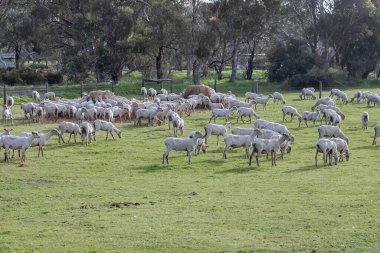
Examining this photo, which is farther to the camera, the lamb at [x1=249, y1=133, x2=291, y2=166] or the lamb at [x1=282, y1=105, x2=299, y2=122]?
the lamb at [x1=282, y1=105, x2=299, y2=122]

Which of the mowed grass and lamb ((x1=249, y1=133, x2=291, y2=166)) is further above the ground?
lamb ((x1=249, y1=133, x2=291, y2=166))

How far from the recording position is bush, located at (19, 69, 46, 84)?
73.8 metres

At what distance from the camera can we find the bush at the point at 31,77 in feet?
242

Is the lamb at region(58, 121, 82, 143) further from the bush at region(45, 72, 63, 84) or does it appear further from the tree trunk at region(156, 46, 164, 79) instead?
the bush at region(45, 72, 63, 84)

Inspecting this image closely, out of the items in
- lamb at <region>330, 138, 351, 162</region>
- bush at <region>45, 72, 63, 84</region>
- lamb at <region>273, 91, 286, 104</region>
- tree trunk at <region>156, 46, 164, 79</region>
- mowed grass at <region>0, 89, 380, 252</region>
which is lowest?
mowed grass at <region>0, 89, 380, 252</region>

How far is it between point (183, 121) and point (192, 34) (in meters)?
37.8

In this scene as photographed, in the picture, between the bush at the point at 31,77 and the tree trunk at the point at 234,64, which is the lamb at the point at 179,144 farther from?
the tree trunk at the point at 234,64

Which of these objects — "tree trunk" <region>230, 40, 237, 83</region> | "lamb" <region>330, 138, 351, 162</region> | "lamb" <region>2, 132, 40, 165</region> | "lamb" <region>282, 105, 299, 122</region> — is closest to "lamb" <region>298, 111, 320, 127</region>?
"lamb" <region>282, 105, 299, 122</region>

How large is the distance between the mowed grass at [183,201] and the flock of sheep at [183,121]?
28.0 inches

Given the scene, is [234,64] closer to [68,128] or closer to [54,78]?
[54,78]

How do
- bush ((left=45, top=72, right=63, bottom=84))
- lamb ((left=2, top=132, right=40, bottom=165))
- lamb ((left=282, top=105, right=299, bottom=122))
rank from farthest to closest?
1. bush ((left=45, top=72, right=63, bottom=84))
2. lamb ((left=282, top=105, right=299, bottom=122))
3. lamb ((left=2, top=132, right=40, bottom=165))

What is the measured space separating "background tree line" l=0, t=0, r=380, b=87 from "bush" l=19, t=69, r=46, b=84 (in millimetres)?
2697

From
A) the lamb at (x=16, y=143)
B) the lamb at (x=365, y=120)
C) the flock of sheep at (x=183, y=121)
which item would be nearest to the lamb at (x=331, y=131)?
the flock of sheep at (x=183, y=121)

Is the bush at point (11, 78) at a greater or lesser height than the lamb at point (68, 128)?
greater
